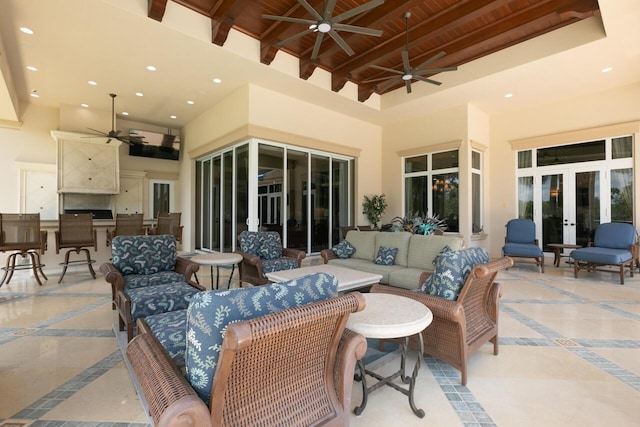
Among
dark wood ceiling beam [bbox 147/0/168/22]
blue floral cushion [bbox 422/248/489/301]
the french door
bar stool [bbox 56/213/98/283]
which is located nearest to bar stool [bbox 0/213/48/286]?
bar stool [bbox 56/213/98/283]

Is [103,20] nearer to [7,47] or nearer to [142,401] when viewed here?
[7,47]

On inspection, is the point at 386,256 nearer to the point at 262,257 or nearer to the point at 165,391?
the point at 262,257

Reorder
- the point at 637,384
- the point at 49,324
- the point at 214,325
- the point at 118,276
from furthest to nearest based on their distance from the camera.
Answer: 1. the point at 49,324
2. the point at 118,276
3. the point at 637,384
4. the point at 214,325

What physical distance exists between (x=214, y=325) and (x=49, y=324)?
11.0ft

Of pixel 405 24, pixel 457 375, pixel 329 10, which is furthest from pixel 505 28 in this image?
pixel 457 375

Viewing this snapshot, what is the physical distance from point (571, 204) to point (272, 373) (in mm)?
8232

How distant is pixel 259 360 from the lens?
1082 mm

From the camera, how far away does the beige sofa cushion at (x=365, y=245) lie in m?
4.52

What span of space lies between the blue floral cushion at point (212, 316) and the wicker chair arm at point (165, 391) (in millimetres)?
63

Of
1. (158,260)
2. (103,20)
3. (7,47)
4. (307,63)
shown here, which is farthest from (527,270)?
(7,47)

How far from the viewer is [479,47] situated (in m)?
5.17

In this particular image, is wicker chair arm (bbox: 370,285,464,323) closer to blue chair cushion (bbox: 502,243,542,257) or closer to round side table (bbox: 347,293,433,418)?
round side table (bbox: 347,293,433,418)

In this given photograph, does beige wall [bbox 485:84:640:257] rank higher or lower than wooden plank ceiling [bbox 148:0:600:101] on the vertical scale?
lower

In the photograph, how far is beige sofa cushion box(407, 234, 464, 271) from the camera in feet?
12.0
